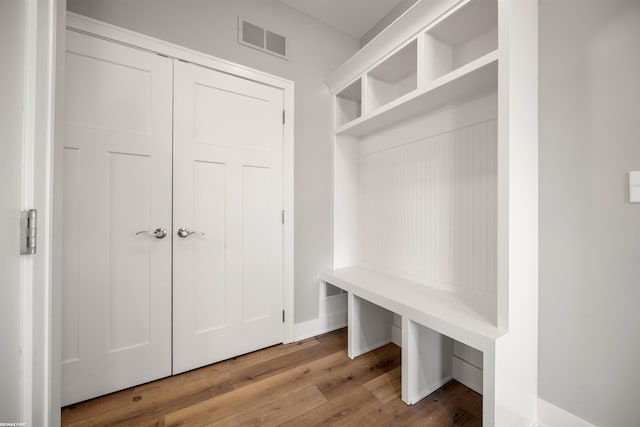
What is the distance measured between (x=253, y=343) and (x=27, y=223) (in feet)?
5.37

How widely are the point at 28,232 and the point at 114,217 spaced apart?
0.90 metres

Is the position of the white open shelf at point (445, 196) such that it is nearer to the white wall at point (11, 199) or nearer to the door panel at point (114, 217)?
the door panel at point (114, 217)

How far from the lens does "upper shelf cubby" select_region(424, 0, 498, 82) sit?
4.56 feet

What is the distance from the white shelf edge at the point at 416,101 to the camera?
1.26 meters

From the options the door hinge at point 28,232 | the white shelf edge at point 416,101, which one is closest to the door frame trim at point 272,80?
the white shelf edge at point 416,101

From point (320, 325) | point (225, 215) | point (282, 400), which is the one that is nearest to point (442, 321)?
point (282, 400)

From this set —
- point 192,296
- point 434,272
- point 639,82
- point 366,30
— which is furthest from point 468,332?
point 366,30

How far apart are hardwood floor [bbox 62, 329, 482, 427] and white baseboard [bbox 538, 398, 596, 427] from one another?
0.94 ft

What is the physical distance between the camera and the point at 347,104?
2453 mm

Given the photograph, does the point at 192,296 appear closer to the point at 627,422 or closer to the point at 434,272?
the point at 434,272

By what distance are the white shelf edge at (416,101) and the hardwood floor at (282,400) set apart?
1820mm

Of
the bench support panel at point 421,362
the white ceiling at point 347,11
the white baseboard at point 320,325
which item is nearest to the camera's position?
the bench support panel at point 421,362

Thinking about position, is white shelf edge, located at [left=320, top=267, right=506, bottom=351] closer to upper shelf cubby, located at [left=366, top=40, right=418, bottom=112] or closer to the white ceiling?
upper shelf cubby, located at [left=366, top=40, right=418, bottom=112]

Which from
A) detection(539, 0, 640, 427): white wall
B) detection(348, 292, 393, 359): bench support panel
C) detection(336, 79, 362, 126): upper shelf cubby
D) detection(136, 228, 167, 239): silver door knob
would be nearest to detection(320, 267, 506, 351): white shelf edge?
detection(348, 292, 393, 359): bench support panel
